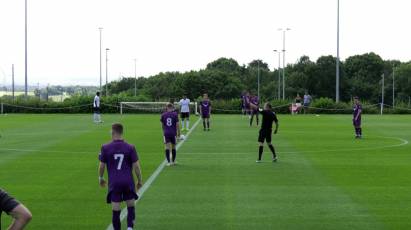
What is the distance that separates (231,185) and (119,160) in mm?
5708

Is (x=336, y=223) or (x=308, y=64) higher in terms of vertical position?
(x=308, y=64)

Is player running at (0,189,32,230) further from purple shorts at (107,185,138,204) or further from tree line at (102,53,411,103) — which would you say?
tree line at (102,53,411,103)

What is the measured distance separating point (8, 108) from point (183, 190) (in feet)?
156

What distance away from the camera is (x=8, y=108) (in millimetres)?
58281

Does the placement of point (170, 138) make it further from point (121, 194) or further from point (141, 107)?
point (141, 107)

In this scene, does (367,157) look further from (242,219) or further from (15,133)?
(15,133)

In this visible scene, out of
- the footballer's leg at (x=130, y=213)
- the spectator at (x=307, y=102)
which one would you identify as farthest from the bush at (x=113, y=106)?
the footballer's leg at (x=130, y=213)

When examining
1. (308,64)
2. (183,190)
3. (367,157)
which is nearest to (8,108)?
(367,157)

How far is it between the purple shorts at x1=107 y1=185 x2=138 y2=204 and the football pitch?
3.74ft

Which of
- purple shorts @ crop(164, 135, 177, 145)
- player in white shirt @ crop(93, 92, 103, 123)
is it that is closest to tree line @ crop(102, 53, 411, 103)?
player in white shirt @ crop(93, 92, 103, 123)

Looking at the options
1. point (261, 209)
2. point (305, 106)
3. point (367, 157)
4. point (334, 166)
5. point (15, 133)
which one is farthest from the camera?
point (305, 106)

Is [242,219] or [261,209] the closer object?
[242,219]

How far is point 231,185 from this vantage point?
14625mm

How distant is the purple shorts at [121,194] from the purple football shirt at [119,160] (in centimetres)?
5
